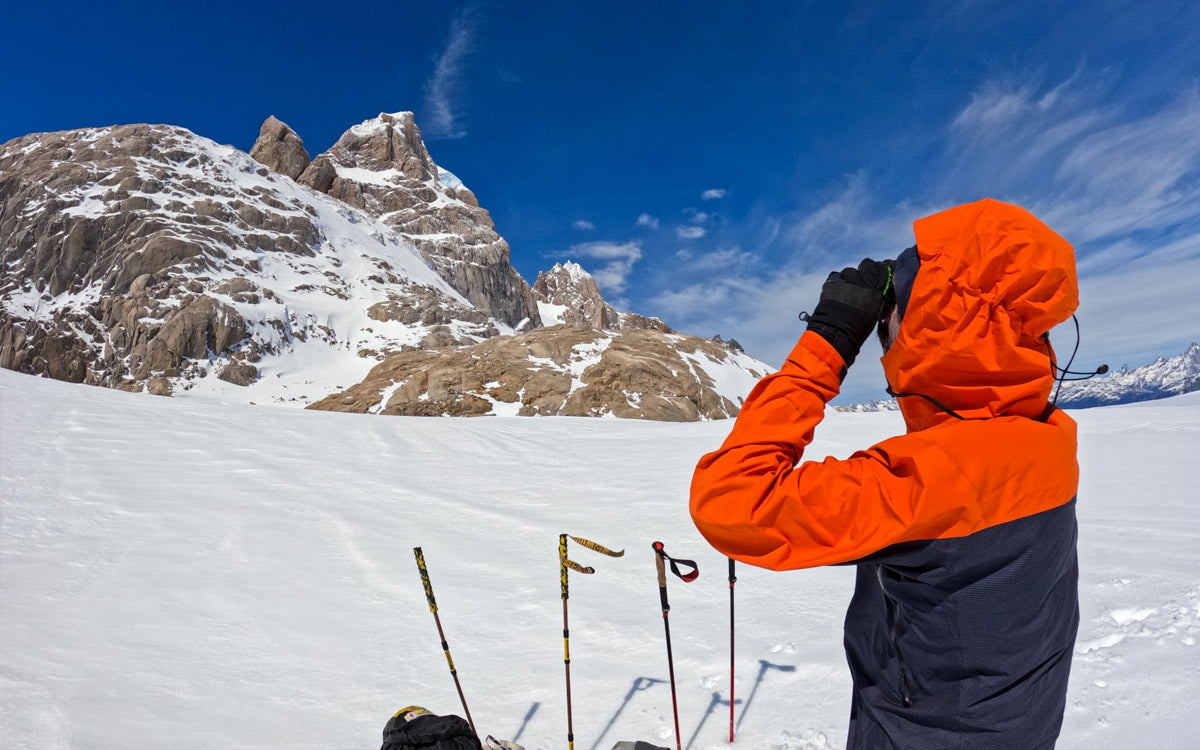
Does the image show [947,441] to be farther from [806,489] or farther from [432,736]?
[432,736]

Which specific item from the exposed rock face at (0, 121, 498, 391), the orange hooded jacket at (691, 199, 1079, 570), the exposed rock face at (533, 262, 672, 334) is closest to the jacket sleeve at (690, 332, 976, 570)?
the orange hooded jacket at (691, 199, 1079, 570)

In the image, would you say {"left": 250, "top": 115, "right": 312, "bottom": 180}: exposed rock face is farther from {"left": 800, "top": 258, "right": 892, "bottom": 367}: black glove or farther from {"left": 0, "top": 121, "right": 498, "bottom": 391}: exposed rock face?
{"left": 800, "top": 258, "right": 892, "bottom": 367}: black glove

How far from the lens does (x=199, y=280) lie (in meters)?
61.6

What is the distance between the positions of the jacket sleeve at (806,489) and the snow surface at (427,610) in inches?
87.0

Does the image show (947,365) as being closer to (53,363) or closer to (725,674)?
(725,674)

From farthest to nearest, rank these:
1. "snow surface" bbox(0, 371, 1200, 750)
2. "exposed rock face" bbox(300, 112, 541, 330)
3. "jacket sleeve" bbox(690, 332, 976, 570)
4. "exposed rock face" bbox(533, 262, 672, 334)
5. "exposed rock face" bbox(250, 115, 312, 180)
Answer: "exposed rock face" bbox(533, 262, 672, 334)
"exposed rock face" bbox(300, 112, 541, 330)
"exposed rock face" bbox(250, 115, 312, 180)
"snow surface" bbox(0, 371, 1200, 750)
"jacket sleeve" bbox(690, 332, 976, 570)

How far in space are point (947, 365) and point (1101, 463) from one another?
8541 millimetres

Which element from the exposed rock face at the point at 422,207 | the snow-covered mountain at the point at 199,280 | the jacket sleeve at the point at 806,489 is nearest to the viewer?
the jacket sleeve at the point at 806,489

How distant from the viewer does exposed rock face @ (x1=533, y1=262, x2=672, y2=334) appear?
485 feet

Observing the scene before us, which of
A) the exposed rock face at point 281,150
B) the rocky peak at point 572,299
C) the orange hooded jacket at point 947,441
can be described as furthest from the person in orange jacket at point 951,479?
the rocky peak at point 572,299

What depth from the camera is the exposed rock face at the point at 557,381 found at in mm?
33000

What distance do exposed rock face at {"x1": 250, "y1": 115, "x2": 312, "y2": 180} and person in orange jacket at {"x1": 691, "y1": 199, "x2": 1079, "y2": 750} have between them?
4853 inches

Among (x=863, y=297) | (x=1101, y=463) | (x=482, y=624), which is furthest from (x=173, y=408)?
(x=1101, y=463)

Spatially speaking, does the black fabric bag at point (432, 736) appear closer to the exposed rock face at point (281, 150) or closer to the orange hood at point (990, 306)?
the orange hood at point (990, 306)
